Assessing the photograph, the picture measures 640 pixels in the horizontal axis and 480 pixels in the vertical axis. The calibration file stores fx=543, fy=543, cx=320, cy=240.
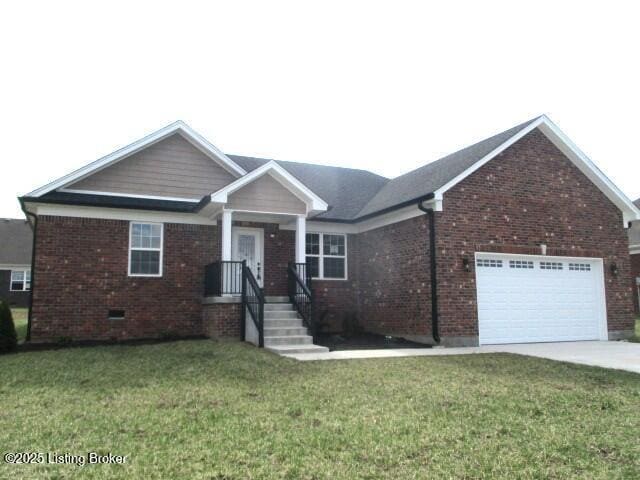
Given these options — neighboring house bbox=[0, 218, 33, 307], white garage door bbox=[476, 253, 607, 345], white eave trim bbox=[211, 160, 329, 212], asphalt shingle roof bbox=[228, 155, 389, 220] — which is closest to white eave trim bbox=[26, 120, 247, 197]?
white eave trim bbox=[211, 160, 329, 212]

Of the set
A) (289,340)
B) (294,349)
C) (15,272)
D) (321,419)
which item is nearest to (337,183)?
(289,340)

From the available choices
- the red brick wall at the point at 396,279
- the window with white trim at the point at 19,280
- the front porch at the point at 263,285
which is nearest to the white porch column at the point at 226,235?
the front porch at the point at 263,285

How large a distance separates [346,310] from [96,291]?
7.13m

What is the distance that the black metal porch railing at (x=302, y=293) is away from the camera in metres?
13.1

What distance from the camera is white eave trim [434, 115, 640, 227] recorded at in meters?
14.4

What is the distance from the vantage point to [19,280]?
3309cm

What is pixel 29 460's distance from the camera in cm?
461

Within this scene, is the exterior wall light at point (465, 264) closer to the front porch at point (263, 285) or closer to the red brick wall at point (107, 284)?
the front porch at point (263, 285)

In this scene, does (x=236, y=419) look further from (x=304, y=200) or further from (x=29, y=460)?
(x=304, y=200)

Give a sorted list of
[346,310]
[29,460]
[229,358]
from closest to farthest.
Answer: [29,460]
[229,358]
[346,310]

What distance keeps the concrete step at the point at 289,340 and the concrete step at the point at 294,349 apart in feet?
0.75

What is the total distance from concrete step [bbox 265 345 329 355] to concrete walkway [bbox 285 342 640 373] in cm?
28

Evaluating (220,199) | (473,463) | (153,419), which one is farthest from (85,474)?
(220,199)

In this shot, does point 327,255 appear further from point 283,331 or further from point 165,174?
point 165,174
